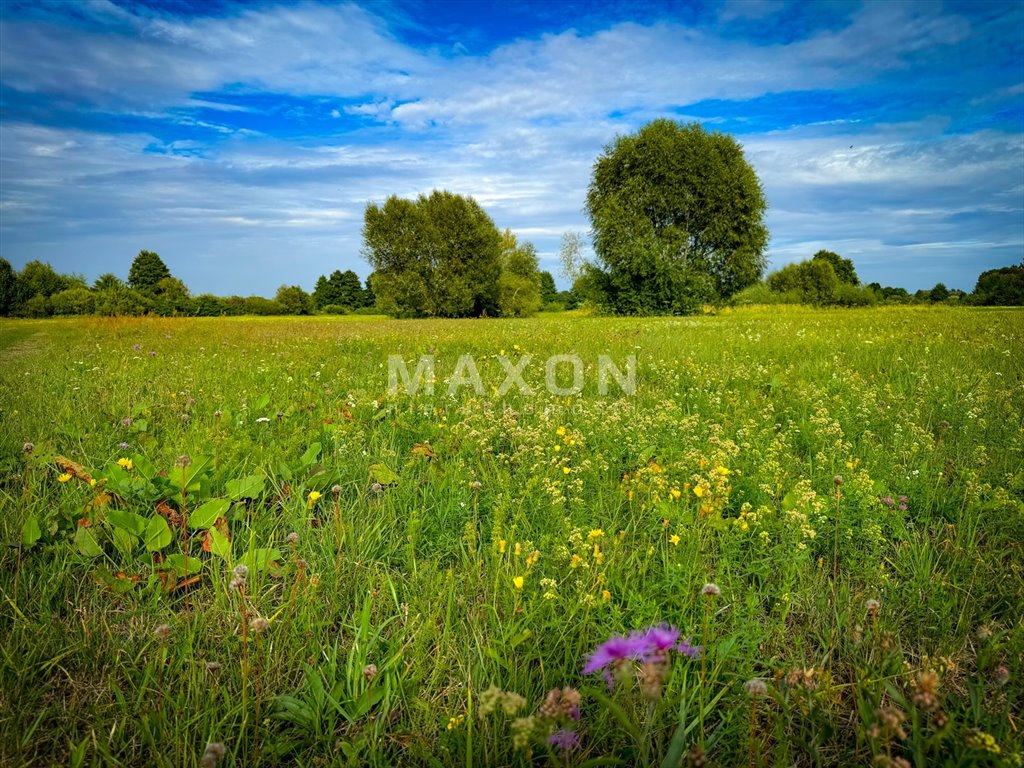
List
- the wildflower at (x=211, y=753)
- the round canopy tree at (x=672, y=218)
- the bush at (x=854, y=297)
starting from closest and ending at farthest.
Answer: the wildflower at (x=211, y=753), the round canopy tree at (x=672, y=218), the bush at (x=854, y=297)

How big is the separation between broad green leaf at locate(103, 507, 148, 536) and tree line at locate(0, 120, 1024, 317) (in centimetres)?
2801

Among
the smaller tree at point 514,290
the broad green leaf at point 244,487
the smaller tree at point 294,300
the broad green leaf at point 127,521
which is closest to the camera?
the broad green leaf at point 127,521

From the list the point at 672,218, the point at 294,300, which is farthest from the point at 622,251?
the point at 294,300

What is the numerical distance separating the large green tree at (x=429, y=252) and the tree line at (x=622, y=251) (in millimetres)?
69

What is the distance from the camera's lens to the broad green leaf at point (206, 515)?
2.67 metres

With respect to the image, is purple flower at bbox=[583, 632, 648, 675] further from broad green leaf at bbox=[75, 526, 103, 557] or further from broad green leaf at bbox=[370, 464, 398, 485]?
broad green leaf at bbox=[75, 526, 103, 557]

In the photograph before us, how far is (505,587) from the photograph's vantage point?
2.28 m

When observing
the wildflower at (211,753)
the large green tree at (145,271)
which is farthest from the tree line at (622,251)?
the wildflower at (211,753)

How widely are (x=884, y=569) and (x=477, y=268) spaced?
37.4 metres

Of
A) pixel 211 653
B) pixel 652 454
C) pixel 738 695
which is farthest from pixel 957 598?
pixel 211 653

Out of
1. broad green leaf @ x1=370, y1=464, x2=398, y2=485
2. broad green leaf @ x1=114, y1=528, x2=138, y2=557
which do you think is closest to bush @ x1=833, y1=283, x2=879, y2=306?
broad green leaf @ x1=370, y1=464, x2=398, y2=485

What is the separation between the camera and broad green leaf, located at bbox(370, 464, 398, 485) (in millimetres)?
3264

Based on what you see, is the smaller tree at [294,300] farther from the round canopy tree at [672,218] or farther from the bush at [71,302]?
the round canopy tree at [672,218]

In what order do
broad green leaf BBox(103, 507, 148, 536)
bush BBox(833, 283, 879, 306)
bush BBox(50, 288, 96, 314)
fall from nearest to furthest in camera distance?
1. broad green leaf BBox(103, 507, 148, 536)
2. bush BBox(50, 288, 96, 314)
3. bush BBox(833, 283, 879, 306)
